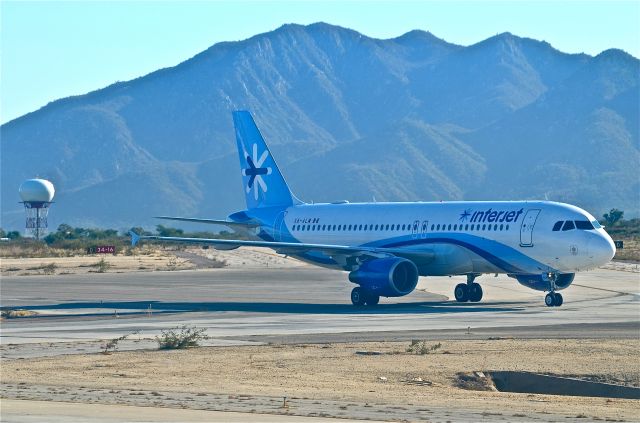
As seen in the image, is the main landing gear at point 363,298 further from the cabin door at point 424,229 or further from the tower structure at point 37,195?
the tower structure at point 37,195

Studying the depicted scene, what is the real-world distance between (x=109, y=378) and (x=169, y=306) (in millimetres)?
20855

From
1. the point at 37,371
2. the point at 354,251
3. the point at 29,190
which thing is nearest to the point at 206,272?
the point at 354,251

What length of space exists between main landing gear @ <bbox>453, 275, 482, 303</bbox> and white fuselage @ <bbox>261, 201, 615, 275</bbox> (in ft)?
4.09

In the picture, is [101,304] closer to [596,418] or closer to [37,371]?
[37,371]

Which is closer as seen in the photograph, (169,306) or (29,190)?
(169,306)

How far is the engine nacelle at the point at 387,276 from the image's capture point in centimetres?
4181

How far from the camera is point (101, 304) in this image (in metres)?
42.3

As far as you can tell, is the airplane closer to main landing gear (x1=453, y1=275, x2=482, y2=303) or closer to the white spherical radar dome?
main landing gear (x1=453, y1=275, x2=482, y2=303)

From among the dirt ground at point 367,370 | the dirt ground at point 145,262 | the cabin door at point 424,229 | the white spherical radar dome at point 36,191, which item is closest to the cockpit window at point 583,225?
the cabin door at point 424,229

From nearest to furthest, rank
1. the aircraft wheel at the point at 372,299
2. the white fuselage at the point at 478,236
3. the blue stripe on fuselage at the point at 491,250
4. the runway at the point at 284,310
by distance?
the runway at the point at 284,310 < the white fuselage at the point at 478,236 < the blue stripe on fuselage at the point at 491,250 < the aircraft wheel at the point at 372,299

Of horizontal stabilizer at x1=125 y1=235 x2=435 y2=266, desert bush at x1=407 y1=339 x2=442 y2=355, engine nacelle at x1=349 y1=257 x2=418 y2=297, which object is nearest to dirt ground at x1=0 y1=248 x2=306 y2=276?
horizontal stabilizer at x1=125 y1=235 x2=435 y2=266

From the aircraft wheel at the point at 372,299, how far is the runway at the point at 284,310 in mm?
382

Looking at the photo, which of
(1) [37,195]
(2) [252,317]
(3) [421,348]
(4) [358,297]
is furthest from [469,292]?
(1) [37,195]

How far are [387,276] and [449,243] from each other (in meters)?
3.24
